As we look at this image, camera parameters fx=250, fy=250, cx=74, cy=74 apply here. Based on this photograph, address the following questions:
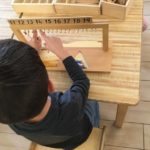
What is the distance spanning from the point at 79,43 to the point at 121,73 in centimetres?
21

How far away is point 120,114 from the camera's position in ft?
3.86

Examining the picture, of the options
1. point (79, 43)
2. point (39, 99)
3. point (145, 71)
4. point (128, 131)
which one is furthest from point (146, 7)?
point (39, 99)

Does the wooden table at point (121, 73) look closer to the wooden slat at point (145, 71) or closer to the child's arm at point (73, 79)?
the child's arm at point (73, 79)

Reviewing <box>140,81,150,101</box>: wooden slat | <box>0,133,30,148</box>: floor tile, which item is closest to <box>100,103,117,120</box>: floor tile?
<box>140,81,150,101</box>: wooden slat

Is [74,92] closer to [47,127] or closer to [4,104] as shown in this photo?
[47,127]

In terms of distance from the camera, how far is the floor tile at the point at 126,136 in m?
1.34

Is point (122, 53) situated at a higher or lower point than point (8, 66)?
lower

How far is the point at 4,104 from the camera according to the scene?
59cm

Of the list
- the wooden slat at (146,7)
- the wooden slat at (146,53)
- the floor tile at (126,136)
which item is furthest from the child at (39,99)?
the wooden slat at (146,7)

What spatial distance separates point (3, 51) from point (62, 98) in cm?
25

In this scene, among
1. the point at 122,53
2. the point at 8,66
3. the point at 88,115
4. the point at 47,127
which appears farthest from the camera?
the point at 88,115

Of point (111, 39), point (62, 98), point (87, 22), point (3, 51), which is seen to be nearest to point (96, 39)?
point (111, 39)

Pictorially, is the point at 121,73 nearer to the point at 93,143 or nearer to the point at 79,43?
the point at 79,43

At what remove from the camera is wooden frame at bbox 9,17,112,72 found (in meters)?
0.78
